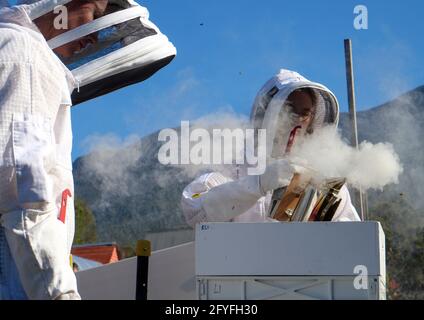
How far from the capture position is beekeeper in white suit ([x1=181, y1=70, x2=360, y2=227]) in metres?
4.43

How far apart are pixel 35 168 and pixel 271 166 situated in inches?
79.8

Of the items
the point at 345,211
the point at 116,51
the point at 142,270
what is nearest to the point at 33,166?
the point at 116,51

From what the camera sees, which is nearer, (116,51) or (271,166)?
(116,51)

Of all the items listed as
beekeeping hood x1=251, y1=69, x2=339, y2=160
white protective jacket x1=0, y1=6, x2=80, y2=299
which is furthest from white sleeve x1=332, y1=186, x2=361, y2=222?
white protective jacket x1=0, y1=6, x2=80, y2=299

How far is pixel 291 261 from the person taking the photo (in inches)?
136

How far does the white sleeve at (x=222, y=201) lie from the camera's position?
444cm

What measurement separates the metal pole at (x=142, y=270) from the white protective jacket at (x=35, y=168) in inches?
50.6

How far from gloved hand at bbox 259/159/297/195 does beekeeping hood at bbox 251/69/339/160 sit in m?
0.53

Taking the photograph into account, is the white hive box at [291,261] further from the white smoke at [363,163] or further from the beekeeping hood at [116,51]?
the white smoke at [363,163]

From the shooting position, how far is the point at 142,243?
4094mm

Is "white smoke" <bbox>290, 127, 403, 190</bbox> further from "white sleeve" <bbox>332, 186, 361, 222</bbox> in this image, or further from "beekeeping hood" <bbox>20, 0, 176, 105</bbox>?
"beekeeping hood" <bbox>20, 0, 176, 105</bbox>

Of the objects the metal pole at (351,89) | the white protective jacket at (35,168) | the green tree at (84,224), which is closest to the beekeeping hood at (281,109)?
the metal pole at (351,89)

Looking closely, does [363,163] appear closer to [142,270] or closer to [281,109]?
[281,109]
